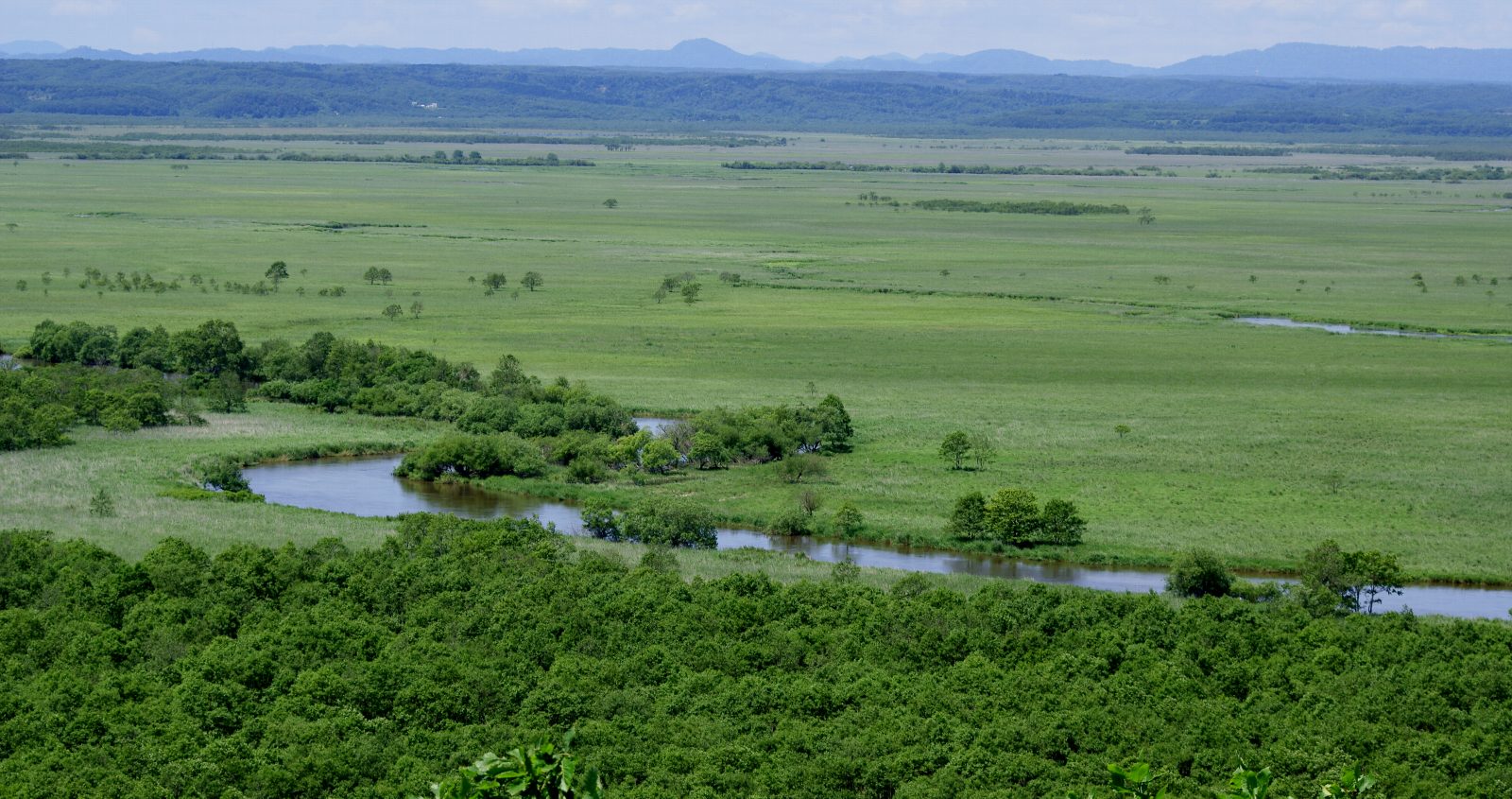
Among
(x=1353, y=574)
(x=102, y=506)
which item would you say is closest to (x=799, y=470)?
(x=1353, y=574)

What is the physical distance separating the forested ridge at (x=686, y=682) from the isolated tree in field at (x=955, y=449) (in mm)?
17041

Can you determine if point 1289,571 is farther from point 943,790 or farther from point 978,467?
point 943,790

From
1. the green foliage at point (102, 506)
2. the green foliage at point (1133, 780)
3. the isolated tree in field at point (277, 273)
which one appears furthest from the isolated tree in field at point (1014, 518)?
the isolated tree in field at point (277, 273)

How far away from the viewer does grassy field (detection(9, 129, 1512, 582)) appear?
51.2 m

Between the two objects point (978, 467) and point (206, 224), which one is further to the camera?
point (206, 224)

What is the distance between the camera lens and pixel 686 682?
1182 inches

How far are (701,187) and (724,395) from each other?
131 metres

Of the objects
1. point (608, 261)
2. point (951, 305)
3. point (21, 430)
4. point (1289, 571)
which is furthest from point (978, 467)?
point (608, 261)

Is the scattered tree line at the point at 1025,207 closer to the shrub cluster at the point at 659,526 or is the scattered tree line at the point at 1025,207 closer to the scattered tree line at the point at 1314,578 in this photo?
the shrub cluster at the point at 659,526

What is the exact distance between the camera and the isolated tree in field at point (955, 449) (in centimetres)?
5591

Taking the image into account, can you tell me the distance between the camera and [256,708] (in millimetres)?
28312

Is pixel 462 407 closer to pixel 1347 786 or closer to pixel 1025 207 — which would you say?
pixel 1347 786

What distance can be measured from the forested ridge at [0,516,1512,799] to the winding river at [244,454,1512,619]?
19.3 feet

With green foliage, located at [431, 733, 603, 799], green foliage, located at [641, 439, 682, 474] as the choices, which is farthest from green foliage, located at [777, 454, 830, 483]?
A: green foliage, located at [431, 733, 603, 799]
